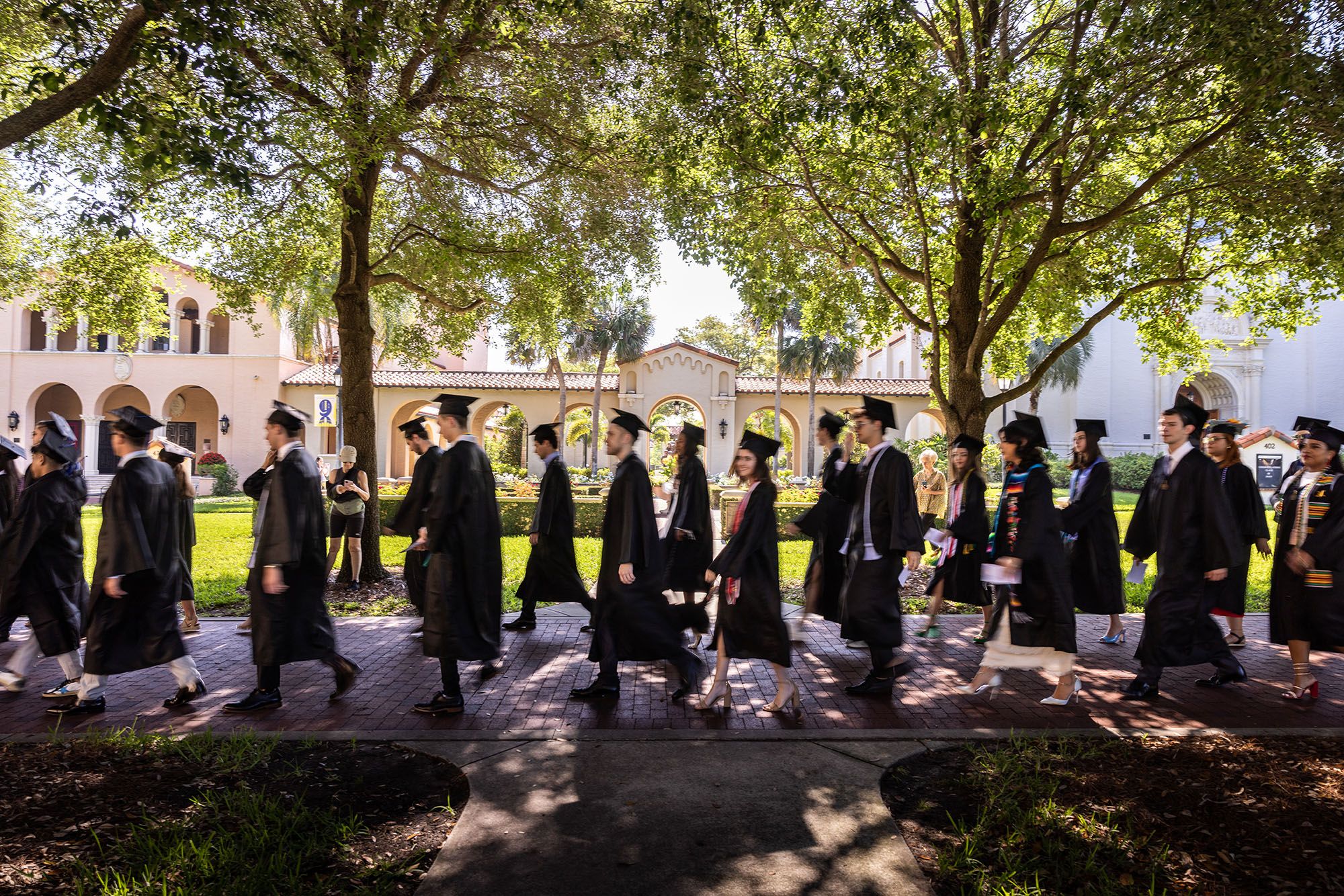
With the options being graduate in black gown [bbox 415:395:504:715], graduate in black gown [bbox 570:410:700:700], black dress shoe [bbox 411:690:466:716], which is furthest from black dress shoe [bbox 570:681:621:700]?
black dress shoe [bbox 411:690:466:716]

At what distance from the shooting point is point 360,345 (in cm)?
1009

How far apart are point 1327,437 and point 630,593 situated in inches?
198

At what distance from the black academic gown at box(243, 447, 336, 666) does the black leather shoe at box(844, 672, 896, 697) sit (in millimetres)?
3585

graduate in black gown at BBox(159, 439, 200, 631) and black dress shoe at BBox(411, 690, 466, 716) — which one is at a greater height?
graduate in black gown at BBox(159, 439, 200, 631)

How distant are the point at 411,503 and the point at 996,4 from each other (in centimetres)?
810

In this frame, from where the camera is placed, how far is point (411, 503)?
547 centimetres

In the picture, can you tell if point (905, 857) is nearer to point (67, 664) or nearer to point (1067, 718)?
point (1067, 718)

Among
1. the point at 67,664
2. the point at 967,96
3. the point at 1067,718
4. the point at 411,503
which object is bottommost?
the point at 1067,718

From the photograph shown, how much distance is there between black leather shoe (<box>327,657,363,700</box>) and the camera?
5363mm

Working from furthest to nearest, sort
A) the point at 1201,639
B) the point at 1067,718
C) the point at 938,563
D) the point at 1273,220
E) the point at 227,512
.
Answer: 1. the point at 227,512
2. the point at 1273,220
3. the point at 938,563
4. the point at 1201,639
5. the point at 1067,718

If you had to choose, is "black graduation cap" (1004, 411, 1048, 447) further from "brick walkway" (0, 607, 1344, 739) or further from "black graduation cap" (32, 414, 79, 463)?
"black graduation cap" (32, 414, 79, 463)

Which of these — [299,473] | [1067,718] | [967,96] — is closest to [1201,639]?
[1067,718]

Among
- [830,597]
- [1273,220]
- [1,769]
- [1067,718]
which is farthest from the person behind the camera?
[1273,220]

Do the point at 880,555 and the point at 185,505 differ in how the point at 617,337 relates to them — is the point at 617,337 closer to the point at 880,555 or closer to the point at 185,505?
the point at 185,505
